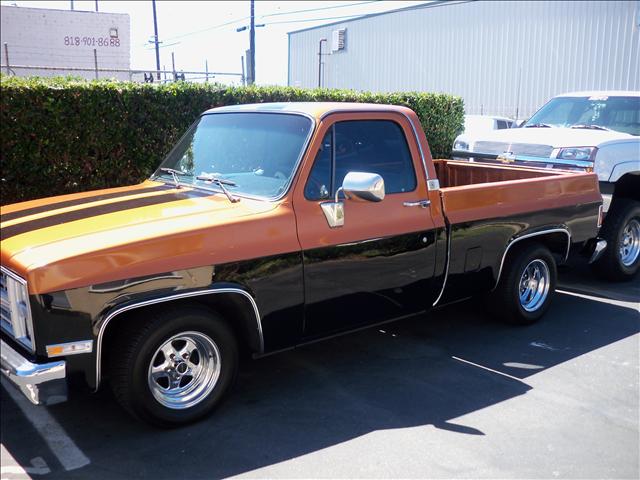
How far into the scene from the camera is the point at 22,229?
154 inches

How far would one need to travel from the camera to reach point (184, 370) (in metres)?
3.89

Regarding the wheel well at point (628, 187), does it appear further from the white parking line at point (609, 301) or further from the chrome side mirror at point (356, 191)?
the chrome side mirror at point (356, 191)

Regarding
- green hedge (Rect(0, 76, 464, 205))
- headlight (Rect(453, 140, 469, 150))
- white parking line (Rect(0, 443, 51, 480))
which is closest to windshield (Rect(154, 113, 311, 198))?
white parking line (Rect(0, 443, 51, 480))

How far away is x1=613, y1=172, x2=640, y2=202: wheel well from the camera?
7555 millimetres

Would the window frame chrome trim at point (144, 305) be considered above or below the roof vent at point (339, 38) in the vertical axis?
below

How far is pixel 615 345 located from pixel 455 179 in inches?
90.4

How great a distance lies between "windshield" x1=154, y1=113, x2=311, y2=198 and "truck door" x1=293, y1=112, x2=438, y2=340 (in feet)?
0.56

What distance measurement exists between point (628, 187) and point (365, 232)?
185 inches

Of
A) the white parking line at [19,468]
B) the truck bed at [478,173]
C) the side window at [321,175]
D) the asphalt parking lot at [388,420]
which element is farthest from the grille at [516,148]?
the white parking line at [19,468]

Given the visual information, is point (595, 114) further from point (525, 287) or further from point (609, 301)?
point (525, 287)

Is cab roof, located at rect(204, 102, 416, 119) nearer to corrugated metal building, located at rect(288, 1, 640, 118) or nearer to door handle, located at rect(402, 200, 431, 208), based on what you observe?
door handle, located at rect(402, 200, 431, 208)

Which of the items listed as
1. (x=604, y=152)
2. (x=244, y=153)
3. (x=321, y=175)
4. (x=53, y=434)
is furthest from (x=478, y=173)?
(x=53, y=434)

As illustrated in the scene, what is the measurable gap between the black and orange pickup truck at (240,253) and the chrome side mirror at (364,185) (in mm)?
12

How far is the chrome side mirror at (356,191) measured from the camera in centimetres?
407
